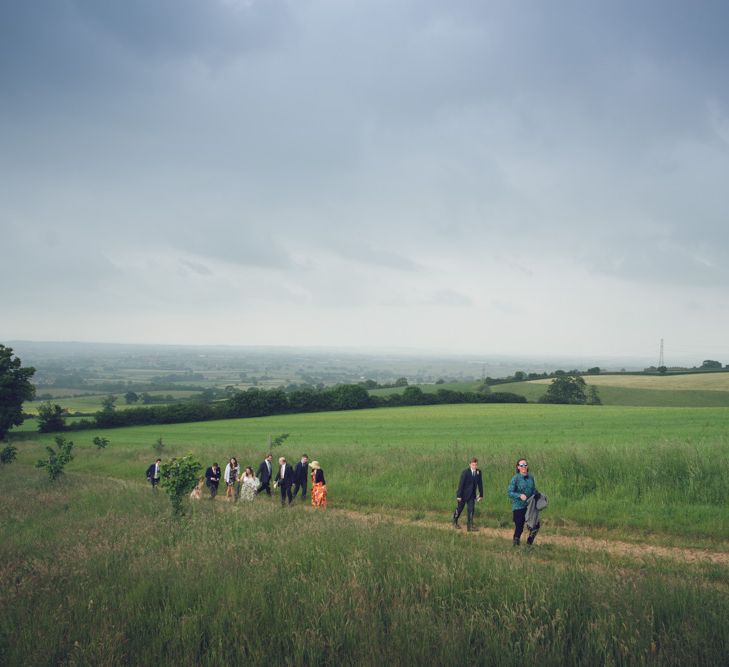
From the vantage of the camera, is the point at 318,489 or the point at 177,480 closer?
the point at 177,480

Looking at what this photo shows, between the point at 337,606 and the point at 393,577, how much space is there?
3.62 feet

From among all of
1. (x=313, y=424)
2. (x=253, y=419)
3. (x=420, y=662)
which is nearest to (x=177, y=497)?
(x=420, y=662)

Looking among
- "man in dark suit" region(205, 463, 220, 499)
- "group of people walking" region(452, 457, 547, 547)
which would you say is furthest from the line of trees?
"group of people walking" region(452, 457, 547, 547)

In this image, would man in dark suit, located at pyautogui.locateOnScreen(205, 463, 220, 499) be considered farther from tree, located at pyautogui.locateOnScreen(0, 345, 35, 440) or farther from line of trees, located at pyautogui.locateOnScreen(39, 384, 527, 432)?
line of trees, located at pyautogui.locateOnScreen(39, 384, 527, 432)

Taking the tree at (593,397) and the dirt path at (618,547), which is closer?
the dirt path at (618,547)

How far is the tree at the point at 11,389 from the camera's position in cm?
4747

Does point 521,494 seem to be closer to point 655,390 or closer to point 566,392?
point 566,392

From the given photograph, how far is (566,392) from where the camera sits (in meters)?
63.7

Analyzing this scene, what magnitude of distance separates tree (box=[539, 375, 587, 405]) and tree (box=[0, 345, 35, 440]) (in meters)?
66.2

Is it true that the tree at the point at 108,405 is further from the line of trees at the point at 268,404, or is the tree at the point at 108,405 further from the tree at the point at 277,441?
the tree at the point at 277,441

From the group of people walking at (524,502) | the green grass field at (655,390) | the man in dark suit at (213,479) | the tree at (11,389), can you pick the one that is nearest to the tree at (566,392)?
the green grass field at (655,390)

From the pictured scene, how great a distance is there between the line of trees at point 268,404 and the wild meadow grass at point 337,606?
2128 inches

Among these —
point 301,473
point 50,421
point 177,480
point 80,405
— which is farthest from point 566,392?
point 80,405

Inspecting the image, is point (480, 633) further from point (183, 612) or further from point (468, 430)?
point (468, 430)
